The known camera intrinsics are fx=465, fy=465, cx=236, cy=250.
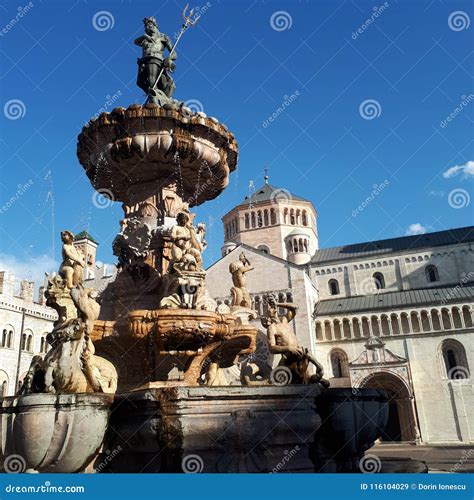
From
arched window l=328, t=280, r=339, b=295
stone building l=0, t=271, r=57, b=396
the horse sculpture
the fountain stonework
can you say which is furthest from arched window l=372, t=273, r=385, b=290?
the horse sculpture

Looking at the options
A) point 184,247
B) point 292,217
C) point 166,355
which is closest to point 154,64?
point 184,247

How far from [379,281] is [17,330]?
3411cm

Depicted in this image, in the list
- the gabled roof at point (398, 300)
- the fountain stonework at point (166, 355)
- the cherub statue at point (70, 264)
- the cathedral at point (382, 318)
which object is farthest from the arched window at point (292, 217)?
the cherub statue at point (70, 264)

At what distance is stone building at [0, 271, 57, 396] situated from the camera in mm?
35312

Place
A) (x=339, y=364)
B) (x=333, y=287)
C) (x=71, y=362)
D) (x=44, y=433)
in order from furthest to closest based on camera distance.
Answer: (x=333, y=287), (x=339, y=364), (x=71, y=362), (x=44, y=433)

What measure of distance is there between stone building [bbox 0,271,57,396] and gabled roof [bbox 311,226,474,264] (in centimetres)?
2740

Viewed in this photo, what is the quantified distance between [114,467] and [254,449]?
6.15 feet

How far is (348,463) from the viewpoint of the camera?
6.88 metres

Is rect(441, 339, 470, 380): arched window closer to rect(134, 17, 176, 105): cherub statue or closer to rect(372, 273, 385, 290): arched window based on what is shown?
rect(372, 273, 385, 290): arched window

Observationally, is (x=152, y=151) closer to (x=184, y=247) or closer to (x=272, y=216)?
(x=184, y=247)

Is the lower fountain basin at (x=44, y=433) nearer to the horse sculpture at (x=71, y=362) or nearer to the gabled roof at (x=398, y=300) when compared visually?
the horse sculpture at (x=71, y=362)

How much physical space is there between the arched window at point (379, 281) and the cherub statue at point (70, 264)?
43062 mm

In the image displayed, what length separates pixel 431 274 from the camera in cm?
4681

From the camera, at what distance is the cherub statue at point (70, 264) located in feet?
26.5
